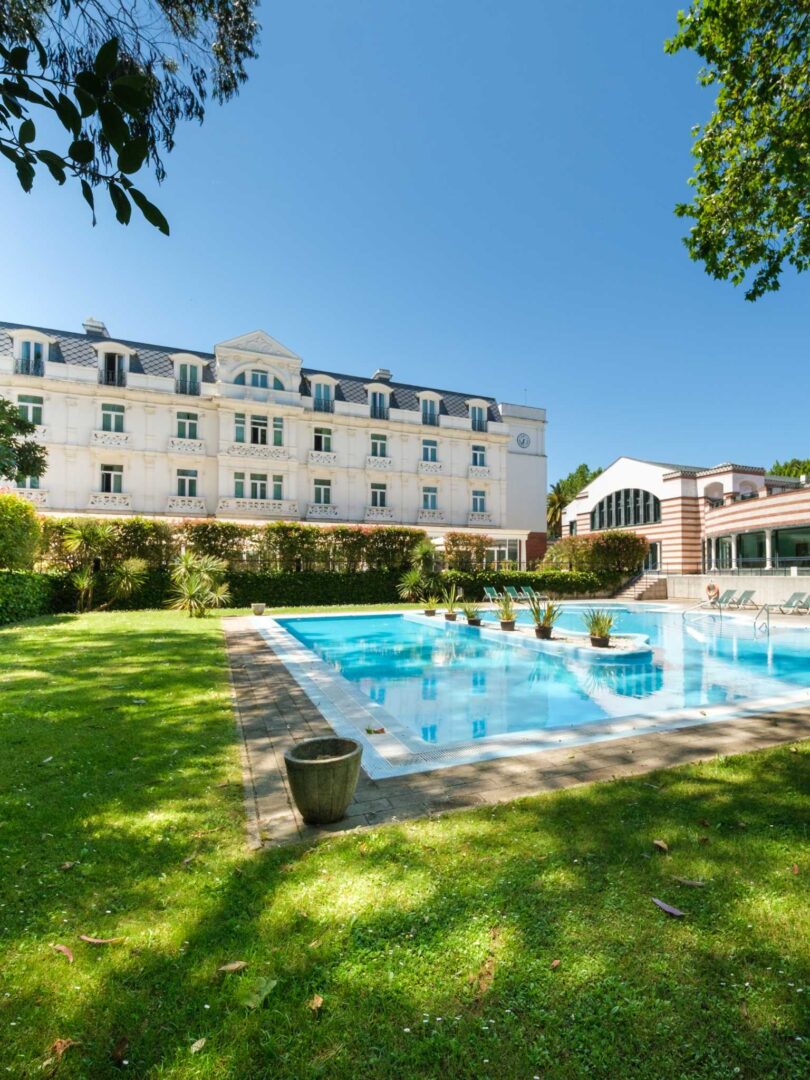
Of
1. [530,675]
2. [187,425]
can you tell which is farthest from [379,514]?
[530,675]

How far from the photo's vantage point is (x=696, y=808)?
401cm

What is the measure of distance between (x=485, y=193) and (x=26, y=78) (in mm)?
17176

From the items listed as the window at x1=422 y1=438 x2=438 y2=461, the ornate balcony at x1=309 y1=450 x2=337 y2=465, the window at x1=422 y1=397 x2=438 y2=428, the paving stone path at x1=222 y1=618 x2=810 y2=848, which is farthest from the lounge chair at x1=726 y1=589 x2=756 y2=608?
the ornate balcony at x1=309 y1=450 x2=337 y2=465

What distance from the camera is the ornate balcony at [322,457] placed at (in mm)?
34719

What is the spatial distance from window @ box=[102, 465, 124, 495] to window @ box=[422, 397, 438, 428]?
66.7 feet

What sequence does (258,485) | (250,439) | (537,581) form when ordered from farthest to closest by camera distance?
(258,485) < (250,439) < (537,581)

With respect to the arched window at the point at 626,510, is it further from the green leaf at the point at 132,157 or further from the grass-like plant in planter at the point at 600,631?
the green leaf at the point at 132,157

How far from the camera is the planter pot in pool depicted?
3832 millimetres

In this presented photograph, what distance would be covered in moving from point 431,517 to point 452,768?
1302 inches

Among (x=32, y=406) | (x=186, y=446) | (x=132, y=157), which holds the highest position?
(x=32, y=406)

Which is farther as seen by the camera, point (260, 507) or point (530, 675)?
point (260, 507)

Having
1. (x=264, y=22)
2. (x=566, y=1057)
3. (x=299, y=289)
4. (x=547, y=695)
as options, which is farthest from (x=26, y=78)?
(x=299, y=289)

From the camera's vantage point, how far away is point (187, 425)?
32.6 meters

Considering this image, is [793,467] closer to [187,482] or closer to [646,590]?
[646,590]
